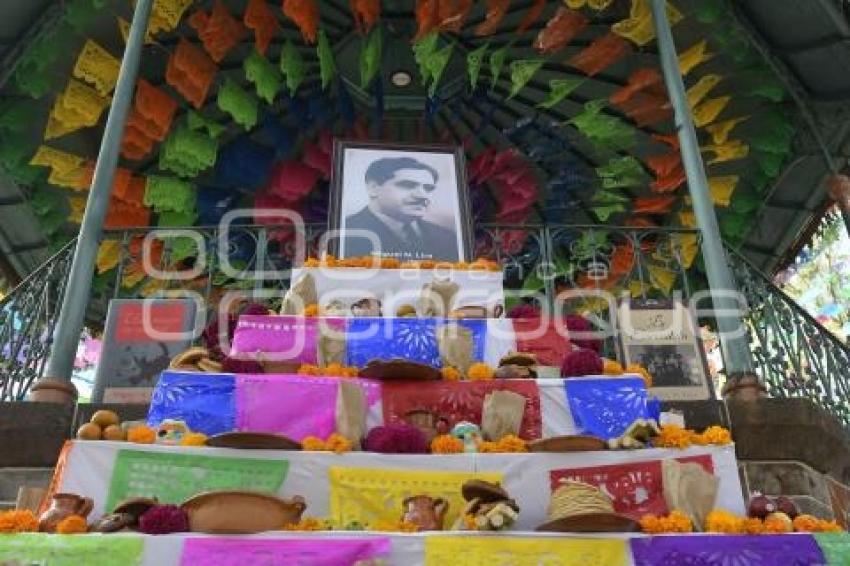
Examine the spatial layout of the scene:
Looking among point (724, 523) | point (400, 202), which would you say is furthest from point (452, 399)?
point (400, 202)

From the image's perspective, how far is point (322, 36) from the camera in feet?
30.1

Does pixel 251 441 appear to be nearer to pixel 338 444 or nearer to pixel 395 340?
pixel 338 444

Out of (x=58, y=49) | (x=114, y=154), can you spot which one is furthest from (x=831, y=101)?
(x=58, y=49)

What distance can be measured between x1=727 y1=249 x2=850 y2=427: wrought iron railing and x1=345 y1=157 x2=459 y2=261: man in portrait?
2424mm

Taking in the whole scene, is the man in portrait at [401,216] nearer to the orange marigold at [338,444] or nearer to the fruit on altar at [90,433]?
the orange marigold at [338,444]

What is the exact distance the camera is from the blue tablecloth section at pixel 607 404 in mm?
4879

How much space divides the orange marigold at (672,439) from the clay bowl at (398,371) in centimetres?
124

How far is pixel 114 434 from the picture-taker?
4.29 m

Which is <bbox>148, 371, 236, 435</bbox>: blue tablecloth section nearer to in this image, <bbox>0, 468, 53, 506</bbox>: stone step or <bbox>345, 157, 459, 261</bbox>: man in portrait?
<bbox>0, 468, 53, 506</bbox>: stone step

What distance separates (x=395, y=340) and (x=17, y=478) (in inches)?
91.1

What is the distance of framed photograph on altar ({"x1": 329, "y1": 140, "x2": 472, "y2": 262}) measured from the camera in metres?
7.52

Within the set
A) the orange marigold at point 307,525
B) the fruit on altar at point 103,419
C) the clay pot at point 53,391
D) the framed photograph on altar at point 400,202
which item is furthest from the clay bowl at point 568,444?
the framed photograph on altar at point 400,202

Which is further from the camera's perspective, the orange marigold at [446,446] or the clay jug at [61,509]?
the orange marigold at [446,446]

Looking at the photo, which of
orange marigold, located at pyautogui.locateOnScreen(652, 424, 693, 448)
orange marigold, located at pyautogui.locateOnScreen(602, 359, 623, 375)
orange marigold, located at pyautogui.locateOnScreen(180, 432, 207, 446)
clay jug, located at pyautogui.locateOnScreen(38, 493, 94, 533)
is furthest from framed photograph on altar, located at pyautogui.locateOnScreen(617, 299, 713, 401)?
clay jug, located at pyautogui.locateOnScreen(38, 493, 94, 533)
